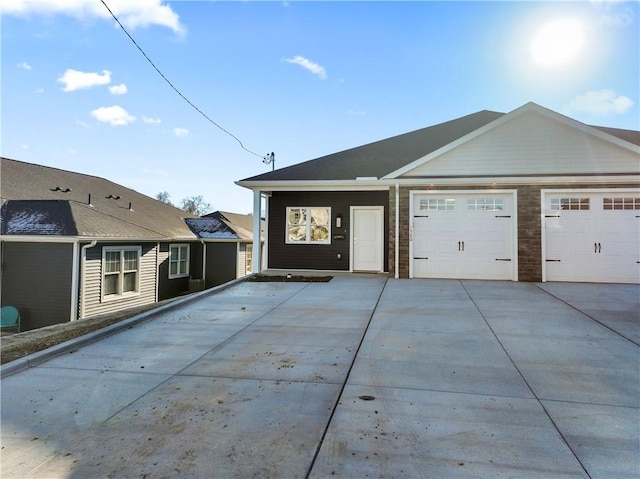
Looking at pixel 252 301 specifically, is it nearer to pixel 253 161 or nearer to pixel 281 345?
pixel 281 345

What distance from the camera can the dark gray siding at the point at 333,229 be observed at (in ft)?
39.9

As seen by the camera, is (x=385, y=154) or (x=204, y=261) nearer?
(x=385, y=154)

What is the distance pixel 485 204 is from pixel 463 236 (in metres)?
1.04

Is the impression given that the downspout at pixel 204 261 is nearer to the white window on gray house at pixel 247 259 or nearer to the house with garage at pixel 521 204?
the white window on gray house at pixel 247 259

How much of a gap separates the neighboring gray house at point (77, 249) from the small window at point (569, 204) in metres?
13.4

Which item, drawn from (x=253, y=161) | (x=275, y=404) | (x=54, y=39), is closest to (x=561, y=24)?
(x=275, y=404)

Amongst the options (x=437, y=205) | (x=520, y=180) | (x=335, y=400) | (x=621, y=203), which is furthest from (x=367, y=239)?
(x=335, y=400)

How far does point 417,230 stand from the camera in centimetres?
1060

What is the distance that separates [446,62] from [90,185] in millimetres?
15881

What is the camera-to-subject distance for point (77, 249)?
38.5ft

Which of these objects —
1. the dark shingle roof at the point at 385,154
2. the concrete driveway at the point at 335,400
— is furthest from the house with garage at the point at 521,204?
the concrete driveway at the point at 335,400

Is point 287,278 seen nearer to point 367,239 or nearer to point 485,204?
point 367,239

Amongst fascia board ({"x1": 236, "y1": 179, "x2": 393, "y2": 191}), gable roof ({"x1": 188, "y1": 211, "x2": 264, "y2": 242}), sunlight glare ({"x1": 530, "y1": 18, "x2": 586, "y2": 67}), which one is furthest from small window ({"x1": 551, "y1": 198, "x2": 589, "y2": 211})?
gable roof ({"x1": 188, "y1": 211, "x2": 264, "y2": 242})

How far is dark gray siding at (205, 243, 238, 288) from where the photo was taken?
19109 mm
